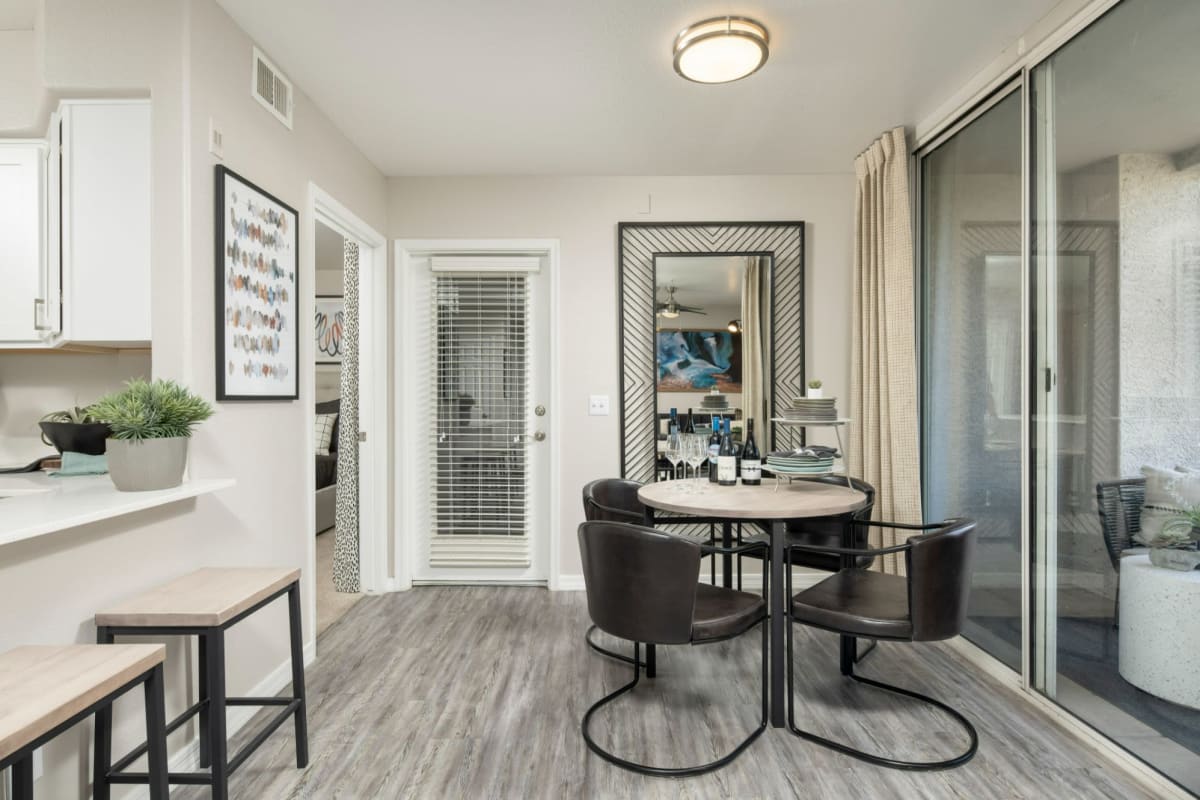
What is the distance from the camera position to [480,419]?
3.76m

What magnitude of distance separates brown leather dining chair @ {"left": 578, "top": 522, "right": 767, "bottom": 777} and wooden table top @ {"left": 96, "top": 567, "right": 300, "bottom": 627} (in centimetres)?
96

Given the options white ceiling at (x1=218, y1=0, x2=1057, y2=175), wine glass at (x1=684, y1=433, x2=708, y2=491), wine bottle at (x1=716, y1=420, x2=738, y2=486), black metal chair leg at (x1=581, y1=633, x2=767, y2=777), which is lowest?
black metal chair leg at (x1=581, y1=633, x2=767, y2=777)

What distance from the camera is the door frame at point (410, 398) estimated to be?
363 centimetres

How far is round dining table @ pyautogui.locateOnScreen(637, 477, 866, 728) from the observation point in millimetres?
2010

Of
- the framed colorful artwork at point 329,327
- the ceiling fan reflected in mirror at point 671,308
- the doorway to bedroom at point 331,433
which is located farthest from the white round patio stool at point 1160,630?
the framed colorful artwork at point 329,327

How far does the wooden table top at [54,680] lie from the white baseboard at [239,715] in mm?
626

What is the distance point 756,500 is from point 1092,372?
118 centimetres

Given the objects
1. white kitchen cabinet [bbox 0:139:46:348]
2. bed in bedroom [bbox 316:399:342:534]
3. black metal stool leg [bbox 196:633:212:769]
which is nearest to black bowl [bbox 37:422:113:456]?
white kitchen cabinet [bbox 0:139:46:348]

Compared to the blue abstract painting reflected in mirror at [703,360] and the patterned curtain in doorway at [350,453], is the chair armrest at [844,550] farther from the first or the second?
the patterned curtain in doorway at [350,453]

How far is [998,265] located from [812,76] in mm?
1109

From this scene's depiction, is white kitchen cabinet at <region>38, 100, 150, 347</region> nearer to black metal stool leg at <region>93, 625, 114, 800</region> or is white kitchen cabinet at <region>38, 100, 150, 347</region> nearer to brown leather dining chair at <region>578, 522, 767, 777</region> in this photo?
black metal stool leg at <region>93, 625, 114, 800</region>

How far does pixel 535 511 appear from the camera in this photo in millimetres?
3787

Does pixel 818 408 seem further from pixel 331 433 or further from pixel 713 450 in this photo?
pixel 331 433

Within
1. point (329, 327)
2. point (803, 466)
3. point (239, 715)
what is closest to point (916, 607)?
point (803, 466)
